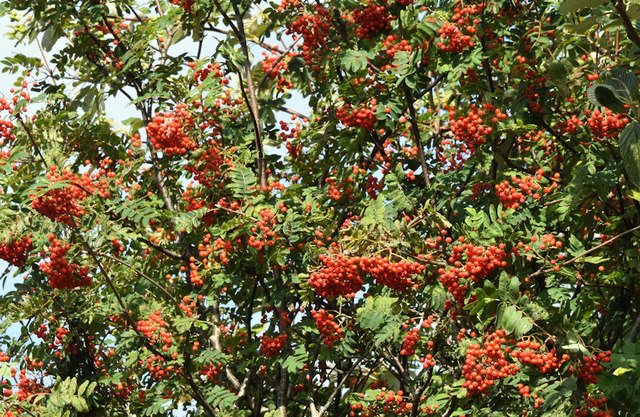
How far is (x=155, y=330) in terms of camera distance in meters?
7.10

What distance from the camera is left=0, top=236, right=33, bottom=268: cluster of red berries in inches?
311

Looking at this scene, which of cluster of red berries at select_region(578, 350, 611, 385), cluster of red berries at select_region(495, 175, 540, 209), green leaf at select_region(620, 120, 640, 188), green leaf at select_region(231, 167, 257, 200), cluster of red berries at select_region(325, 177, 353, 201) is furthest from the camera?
cluster of red berries at select_region(325, 177, 353, 201)

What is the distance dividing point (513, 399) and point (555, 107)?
2525 mm

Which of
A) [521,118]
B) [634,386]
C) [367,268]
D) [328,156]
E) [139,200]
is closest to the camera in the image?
[634,386]

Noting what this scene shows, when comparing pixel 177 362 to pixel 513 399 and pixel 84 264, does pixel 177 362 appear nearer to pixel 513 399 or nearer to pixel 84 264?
pixel 84 264

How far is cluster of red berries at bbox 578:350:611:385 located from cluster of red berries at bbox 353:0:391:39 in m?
3.49

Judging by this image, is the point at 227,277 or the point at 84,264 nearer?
the point at 227,277

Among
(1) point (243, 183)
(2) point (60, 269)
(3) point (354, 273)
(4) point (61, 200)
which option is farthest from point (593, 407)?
(2) point (60, 269)

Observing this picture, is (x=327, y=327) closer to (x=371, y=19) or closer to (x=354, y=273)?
(x=354, y=273)

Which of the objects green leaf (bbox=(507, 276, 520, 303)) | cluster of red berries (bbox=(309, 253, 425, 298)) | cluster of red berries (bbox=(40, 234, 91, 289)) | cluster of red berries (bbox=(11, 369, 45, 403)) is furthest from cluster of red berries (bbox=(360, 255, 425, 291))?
cluster of red berries (bbox=(11, 369, 45, 403))

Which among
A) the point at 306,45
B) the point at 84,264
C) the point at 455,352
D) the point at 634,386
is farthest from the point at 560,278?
the point at 84,264

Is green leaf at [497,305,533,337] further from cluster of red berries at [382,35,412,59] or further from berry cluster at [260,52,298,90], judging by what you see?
berry cluster at [260,52,298,90]

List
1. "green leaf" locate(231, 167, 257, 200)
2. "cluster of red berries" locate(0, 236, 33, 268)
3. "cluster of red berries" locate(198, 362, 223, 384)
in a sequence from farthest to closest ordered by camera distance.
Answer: "cluster of red berries" locate(0, 236, 33, 268)
"cluster of red berries" locate(198, 362, 223, 384)
"green leaf" locate(231, 167, 257, 200)

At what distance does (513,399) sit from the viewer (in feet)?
19.8
